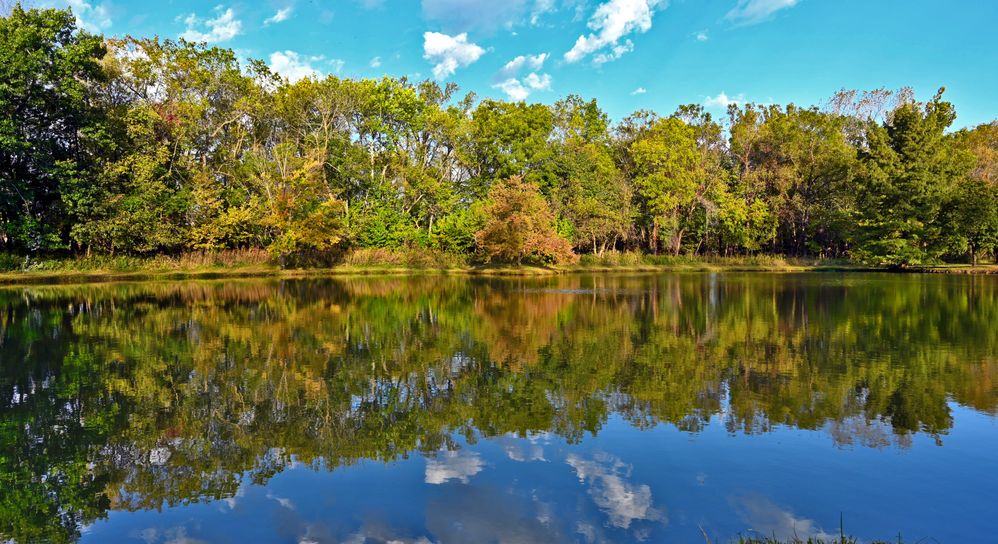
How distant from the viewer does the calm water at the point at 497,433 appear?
567 centimetres

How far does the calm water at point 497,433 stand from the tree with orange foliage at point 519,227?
1117 inches

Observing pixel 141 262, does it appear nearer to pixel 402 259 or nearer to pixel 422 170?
pixel 402 259

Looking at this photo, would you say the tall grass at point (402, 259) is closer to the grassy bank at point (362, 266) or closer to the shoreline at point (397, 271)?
the grassy bank at point (362, 266)

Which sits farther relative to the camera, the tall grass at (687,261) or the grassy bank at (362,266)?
the tall grass at (687,261)

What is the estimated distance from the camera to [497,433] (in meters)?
8.07

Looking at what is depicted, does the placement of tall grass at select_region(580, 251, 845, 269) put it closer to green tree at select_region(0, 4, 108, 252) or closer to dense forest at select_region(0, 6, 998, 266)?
dense forest at select_region(0, 6, 998, 266)

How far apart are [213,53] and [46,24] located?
11.7m

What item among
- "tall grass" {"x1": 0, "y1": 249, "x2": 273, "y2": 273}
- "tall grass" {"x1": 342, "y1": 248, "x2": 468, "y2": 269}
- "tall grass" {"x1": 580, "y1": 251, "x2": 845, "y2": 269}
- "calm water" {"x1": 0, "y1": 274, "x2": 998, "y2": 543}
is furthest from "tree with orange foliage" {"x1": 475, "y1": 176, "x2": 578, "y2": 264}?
"calm water" {"x1": 0, "y1": 274, "x2": 998, "y2": 543}

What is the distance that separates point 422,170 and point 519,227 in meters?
12.6

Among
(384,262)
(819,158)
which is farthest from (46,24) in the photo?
(819,158)

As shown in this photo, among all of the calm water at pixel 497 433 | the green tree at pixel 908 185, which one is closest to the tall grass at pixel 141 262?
the calm water at pixel 497 433

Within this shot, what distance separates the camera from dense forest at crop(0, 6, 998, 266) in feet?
126

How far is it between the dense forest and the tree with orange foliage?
0.51 feet

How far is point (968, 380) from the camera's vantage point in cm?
1066
